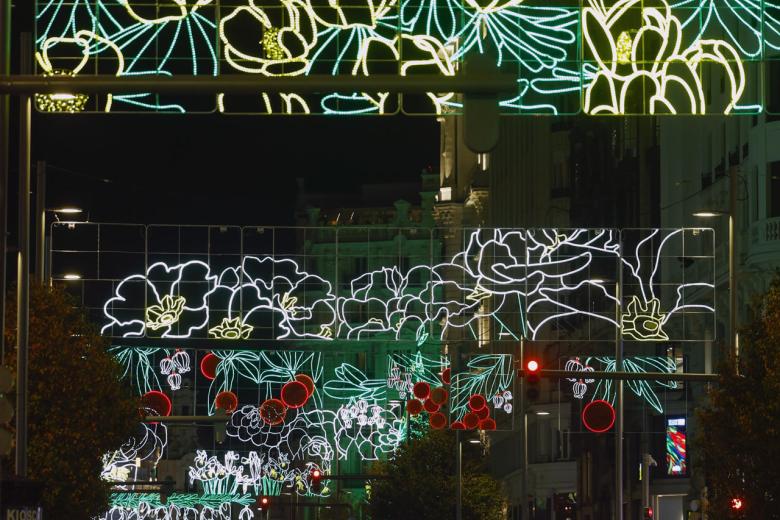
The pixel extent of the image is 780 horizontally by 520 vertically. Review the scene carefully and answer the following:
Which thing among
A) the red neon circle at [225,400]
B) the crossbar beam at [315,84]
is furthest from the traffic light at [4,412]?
the red neon circle at [225,400]

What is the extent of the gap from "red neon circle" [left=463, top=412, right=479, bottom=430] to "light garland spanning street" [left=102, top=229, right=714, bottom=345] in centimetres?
259

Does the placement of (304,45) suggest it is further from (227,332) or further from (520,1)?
(227,332)

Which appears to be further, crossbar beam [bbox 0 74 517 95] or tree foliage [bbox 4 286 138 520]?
tree foliage [bbox 4 286 138 520]

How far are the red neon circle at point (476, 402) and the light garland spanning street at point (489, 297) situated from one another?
2117 millimetres

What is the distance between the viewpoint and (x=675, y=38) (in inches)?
1276

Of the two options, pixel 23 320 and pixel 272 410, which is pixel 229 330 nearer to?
pixel 272 410

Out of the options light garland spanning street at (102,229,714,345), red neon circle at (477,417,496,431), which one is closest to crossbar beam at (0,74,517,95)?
light garland spanning street at (102,229,714,345)

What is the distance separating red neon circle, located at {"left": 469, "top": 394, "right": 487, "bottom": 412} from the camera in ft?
189

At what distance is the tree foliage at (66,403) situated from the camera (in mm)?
35406

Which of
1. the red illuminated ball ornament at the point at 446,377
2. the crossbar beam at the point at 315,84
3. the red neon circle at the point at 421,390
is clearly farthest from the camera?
the red illuminated ball ornament at the point at 446,377

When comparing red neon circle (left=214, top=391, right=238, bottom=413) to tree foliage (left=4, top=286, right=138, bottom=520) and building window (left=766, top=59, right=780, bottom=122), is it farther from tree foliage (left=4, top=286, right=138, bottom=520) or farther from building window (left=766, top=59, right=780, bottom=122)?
building window (left=766, top=59, right=780, bottom=122)

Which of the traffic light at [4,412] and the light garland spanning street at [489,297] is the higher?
the light garland spanning street at [489,297]

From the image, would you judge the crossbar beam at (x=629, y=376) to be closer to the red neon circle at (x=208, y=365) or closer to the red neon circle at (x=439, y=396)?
the red neon circle at (x=208, y=365)

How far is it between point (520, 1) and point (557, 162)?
69.7m
